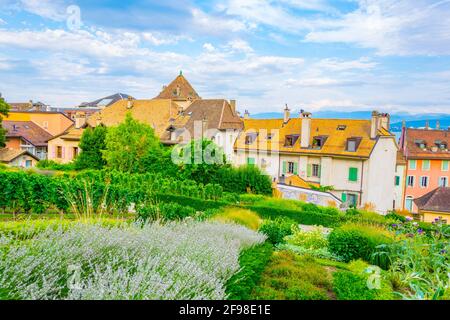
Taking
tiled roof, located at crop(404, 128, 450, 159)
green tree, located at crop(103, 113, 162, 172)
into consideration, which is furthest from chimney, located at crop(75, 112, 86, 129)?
tiled roof, located at crop(404, 128, 450, 159)

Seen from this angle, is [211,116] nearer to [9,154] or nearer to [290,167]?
[290,167]

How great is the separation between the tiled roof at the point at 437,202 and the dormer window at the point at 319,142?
23.6 ft

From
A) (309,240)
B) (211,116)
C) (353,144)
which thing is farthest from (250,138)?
(309,240)

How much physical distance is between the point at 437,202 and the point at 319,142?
826cm

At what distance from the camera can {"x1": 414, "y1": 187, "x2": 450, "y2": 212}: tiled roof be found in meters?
22.9

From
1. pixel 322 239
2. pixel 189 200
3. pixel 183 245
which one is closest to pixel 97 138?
pixel 189 200

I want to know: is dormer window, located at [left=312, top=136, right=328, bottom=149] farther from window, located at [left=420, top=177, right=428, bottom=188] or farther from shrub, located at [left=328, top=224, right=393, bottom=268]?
shrub, located at [left=328, top=224, right=393, bottom=268]

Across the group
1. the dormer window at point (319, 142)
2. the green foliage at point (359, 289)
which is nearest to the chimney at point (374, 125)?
the dormer window at point (319, 142)

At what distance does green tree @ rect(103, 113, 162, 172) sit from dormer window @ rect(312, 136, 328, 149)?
10776 mm

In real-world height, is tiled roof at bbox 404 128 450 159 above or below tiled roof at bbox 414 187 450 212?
above

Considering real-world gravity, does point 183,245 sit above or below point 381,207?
above
